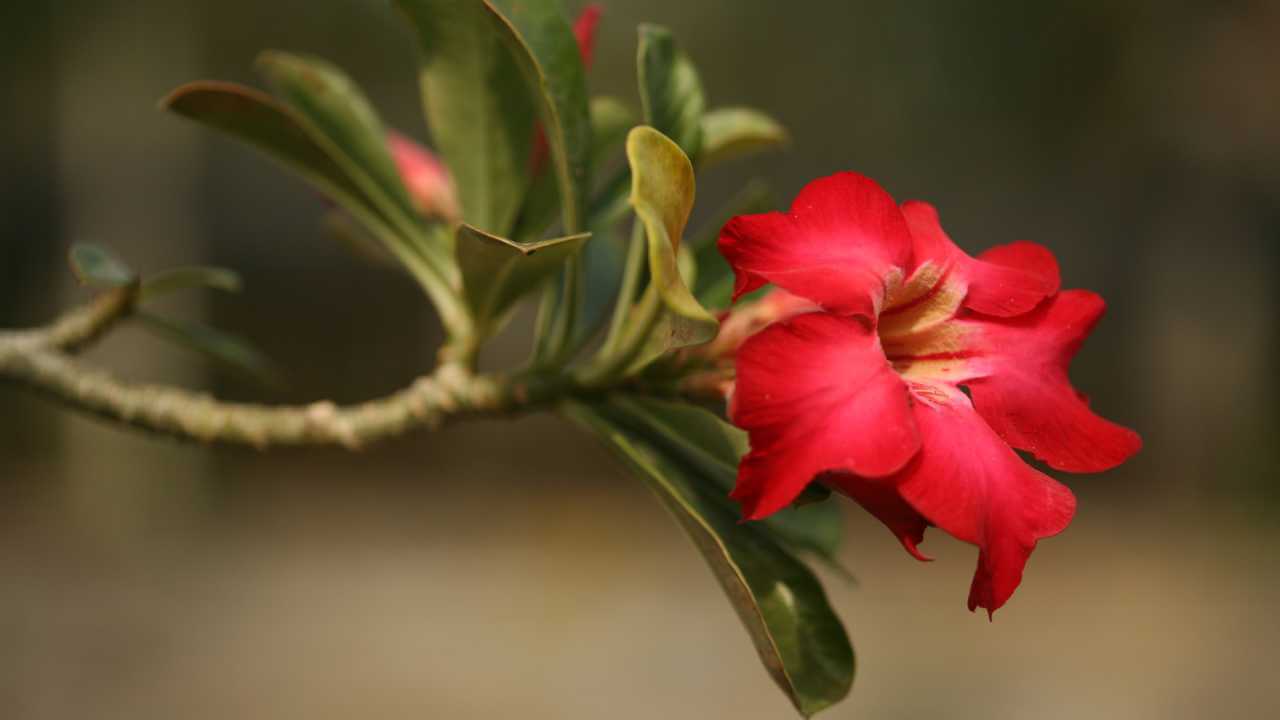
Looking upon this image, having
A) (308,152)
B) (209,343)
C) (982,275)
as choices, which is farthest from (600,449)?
(982,275)

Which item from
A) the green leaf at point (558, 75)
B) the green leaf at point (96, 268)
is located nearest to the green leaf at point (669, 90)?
the green leaf at point (558, 75)

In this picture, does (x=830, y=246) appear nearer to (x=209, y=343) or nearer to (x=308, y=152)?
(x=308, y=152)

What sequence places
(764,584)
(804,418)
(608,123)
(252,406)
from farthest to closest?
(608,123)
(252,406)
(764,584)
(804,418)

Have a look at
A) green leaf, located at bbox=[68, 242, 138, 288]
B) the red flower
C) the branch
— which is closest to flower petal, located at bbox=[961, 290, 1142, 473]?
the red flower

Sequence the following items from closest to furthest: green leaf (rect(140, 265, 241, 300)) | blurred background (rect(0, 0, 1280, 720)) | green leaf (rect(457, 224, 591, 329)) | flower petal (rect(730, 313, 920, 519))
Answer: flower petal (rect(730, 313, 920, 519))
green leaf (rect(457, 224, 591, 329))
green leaf (rect(140, 265, 241, 300))
blurred background (rect(0, 0, 1280, 720))

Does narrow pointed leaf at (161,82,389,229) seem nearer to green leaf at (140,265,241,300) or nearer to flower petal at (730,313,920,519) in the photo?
green leaf at (140,265,241,300)

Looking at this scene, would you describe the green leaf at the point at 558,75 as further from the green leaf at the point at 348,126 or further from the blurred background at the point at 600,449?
the blurred background at the point at 600,449
